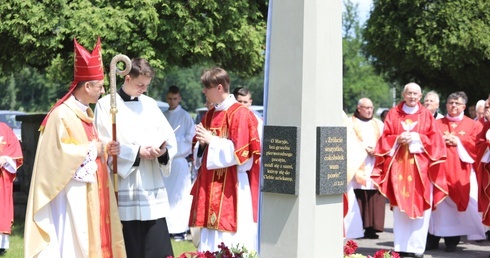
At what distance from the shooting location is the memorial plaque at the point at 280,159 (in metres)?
6.04

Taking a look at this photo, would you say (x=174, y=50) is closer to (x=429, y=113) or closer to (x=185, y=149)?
(x=185, y=149)

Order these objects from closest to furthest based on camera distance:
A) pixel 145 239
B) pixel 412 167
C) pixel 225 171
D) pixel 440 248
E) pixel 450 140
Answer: pixel 145 239, pixel 225 171, pixel 412 167, pixel 450 140, pixel 440 248

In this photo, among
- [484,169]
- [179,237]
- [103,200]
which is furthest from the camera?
[179,237]

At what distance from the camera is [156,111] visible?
7.70 metres

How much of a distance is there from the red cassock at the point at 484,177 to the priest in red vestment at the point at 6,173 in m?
5.65

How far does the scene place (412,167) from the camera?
1066cm

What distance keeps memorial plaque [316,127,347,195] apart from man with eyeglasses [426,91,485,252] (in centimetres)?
558

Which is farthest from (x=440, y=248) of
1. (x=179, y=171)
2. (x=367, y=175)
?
(x=179, y=171)

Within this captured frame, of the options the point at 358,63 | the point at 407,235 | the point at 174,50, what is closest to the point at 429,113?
the point at 407,235

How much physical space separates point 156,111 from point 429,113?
171 inches

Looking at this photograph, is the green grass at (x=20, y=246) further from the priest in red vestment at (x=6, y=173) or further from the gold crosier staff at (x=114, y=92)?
the gold crosier staff at (x=114, y=92)

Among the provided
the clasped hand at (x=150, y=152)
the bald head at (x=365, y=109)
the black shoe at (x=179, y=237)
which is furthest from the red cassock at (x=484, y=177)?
the clasped hand at (x=150, y=152)

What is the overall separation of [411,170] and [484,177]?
96cm

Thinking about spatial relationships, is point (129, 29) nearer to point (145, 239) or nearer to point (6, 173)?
point (6, 173)
